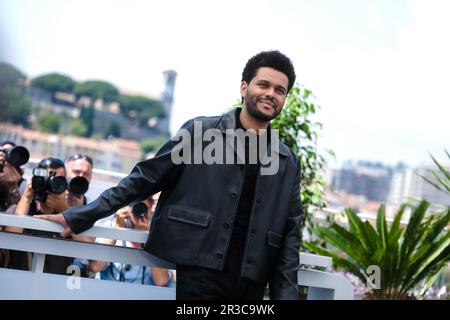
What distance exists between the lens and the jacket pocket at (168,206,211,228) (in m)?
2.59

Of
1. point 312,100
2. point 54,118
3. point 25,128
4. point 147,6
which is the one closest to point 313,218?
→ point 312,100

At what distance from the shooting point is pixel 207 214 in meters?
2.60

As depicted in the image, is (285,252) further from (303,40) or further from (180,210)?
(303,40)

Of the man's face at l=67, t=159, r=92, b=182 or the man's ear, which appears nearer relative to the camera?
the man's ear

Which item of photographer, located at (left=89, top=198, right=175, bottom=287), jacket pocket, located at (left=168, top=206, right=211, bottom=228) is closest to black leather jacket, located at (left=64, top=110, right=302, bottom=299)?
jacket pocket, located at (left=168, top=206, right=211, bottom=228)

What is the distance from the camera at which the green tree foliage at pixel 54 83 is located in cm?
13575

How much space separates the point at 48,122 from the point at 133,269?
133899mm

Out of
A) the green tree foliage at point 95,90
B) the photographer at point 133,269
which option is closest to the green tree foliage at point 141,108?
the green tree foliage at point 95,90

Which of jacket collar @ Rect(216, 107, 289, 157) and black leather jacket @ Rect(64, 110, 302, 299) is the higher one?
jacket collar @ Rect(216, 107, 289, 157)

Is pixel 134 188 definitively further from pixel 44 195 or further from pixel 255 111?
pixel 44 195

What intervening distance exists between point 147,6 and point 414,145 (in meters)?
51.5

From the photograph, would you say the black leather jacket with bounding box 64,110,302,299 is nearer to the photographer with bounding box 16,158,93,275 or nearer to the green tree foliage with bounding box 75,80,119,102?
the photographer with bounding box 16,158,93,275

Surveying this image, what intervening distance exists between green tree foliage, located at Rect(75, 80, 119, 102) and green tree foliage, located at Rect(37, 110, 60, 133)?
7.05m

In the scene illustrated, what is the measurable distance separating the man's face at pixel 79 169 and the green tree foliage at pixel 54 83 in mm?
134196
